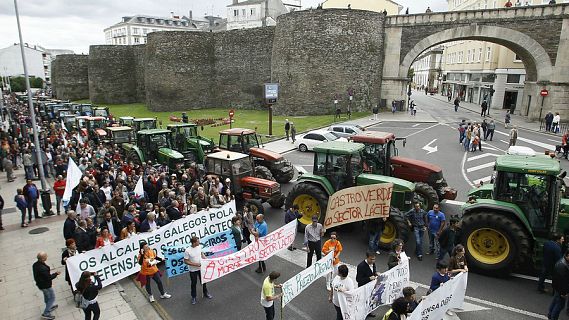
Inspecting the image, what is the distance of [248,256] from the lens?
8055 mm

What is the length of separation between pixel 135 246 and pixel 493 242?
7991 mm

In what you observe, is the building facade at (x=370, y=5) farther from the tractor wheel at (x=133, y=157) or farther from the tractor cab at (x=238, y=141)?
the tractor wheel at (x=133, y=157)

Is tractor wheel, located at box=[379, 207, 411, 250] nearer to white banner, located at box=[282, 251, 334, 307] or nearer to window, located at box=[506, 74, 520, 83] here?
white banner, located at box=[282, 251, 334, 307]

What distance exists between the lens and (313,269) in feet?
22.8

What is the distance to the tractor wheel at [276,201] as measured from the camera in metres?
12.4

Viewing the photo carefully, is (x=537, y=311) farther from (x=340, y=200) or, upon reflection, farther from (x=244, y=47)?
(x=244, y=47)

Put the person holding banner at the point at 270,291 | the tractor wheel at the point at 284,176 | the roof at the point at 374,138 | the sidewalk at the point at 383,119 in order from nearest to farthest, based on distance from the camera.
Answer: the person holding banner at the point at 270,291, the roof at the point at 374,138, the tractor wheel at the point at 284,176, the sidewalk at the point at 383,119

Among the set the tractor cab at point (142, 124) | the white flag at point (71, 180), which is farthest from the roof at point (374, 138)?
the tractor cab at point (142, 124)

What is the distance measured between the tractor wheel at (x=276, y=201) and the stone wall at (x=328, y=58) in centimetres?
2580

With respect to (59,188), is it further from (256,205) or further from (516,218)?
(516,218)

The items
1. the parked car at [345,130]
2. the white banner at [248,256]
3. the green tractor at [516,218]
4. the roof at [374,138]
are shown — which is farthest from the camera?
the parked car at [345,130]

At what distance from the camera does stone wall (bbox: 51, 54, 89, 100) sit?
63750 millimetres

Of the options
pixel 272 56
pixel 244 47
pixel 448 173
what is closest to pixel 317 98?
pixel 272 56

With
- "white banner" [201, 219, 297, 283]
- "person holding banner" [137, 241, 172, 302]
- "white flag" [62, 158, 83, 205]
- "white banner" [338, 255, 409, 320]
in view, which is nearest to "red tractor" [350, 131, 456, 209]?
"white banner" [201, 219, 297, 283]
